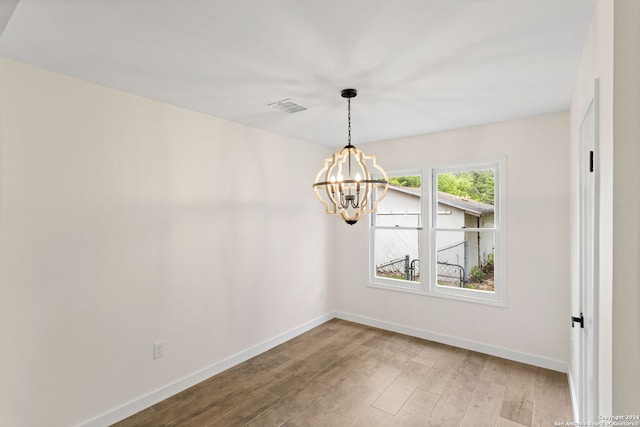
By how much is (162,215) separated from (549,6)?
9.92ft

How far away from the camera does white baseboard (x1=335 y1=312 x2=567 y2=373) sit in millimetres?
3268

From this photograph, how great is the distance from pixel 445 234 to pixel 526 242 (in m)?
0.89

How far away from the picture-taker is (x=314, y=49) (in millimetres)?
1960

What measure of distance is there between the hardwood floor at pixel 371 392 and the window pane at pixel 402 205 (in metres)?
1.62

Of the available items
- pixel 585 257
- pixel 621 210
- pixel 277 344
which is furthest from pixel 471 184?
pixel 277 344

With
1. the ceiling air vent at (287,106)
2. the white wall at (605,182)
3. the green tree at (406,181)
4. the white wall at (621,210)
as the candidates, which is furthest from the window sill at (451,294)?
the ceiling air vent at (287,106)

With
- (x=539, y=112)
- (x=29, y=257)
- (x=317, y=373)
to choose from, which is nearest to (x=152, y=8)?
(x=29, y=257)

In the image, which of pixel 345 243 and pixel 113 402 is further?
pixel 345 243

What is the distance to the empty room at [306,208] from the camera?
159cm

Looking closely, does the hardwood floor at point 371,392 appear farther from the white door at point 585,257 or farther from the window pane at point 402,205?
the window pane at point 402,205

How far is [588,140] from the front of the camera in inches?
79.7

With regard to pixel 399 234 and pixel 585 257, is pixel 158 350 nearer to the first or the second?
pixel 399 234

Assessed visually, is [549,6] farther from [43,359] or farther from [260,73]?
[43,359]

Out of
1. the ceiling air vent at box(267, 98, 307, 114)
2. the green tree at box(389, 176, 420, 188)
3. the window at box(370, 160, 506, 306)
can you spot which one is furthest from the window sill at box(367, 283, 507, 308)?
the ceiling air vent at box(267, 98, 307, 114)
